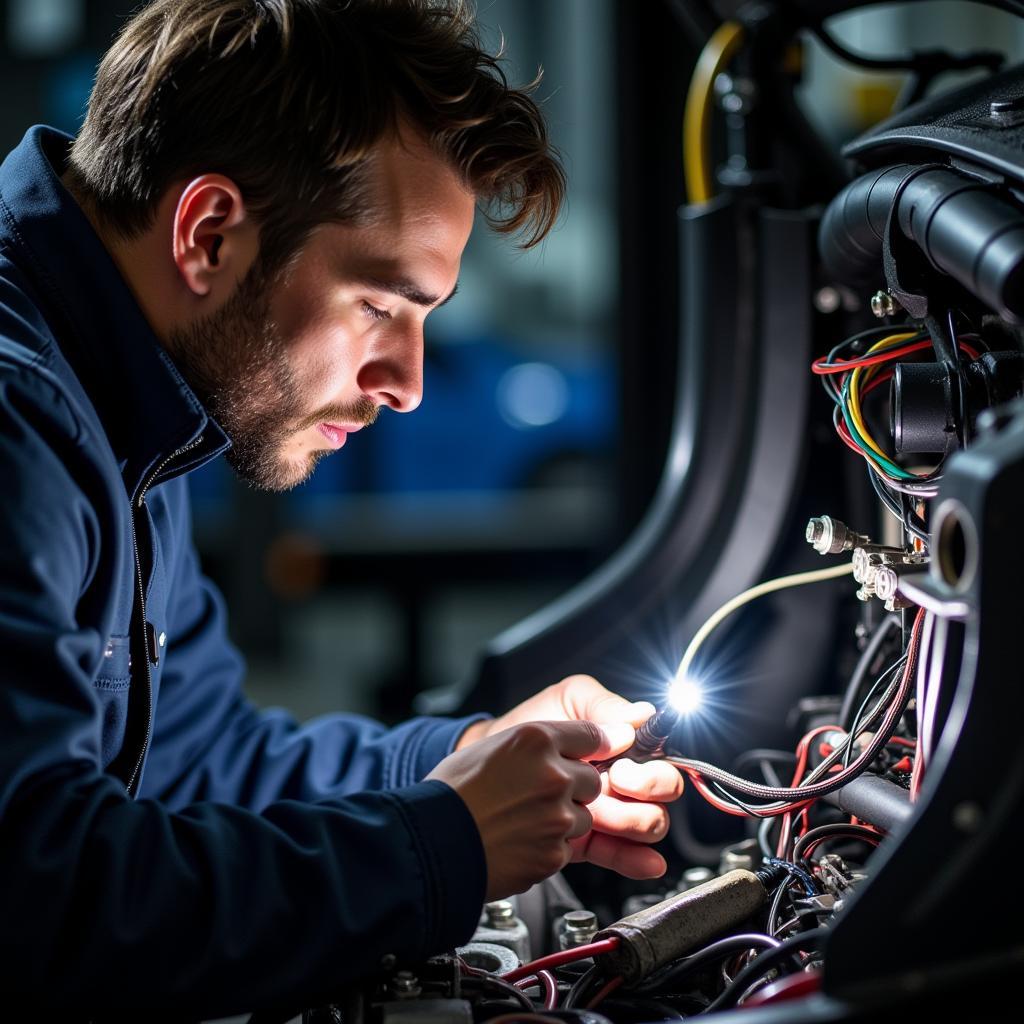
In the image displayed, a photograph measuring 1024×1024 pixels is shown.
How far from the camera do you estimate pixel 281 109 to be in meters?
Result: 0.90

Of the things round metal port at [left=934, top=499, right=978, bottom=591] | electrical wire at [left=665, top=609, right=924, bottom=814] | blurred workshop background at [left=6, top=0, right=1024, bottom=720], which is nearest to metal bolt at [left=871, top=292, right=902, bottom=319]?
electrical wire at [left=665, top=609, right=924, bottom=814]

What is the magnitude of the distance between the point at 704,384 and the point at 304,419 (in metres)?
0.47

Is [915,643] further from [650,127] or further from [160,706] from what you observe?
[650,127]

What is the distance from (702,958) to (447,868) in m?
0.19

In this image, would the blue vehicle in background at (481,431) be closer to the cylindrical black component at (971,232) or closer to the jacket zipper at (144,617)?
the jacket zipper at (144,617)

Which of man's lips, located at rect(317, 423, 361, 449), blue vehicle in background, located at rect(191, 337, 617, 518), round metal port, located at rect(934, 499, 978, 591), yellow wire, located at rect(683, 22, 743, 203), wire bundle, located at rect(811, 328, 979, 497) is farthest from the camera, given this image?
blue vehicle in background, located at rect(191, 337, 617, 518)

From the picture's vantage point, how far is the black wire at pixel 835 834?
809 mm

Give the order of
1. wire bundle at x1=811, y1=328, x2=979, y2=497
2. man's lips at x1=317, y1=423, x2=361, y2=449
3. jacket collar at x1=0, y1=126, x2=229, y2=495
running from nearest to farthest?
wire bundle at x1=811, y1=328, x2=979, y2=497
jacket collar at x1=0, y1=126, x2=229, y2=495
man's lips at x1=317, y1=423, x2=361, y2=449

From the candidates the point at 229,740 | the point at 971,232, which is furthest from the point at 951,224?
the point at 229,740

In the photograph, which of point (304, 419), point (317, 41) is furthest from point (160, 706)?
point (317, 41)

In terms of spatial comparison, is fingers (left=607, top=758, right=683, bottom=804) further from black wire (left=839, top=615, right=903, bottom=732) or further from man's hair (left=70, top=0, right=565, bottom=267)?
man's hair (left=70, top=0, right=565, bottom=267)

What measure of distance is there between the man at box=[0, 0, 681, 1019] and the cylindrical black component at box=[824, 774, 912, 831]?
14cm

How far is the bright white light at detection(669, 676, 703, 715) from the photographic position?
2.80 ft

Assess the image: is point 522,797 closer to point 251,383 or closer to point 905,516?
point 905,516
